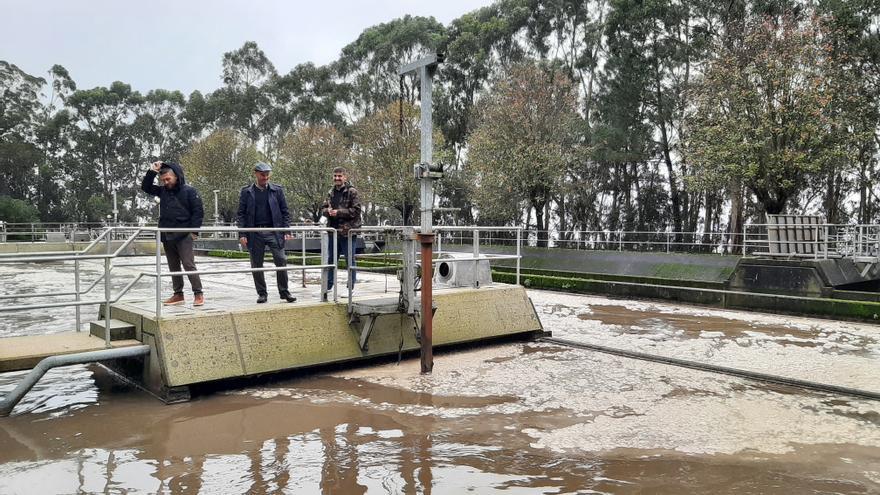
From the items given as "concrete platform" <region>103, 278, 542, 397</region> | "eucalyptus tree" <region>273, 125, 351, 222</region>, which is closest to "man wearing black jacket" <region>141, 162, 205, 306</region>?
"concrete platform" <region>103, 278, 542, 397</region>

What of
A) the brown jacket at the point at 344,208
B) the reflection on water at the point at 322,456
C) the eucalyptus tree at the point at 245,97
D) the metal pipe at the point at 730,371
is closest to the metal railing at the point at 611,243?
the metal pipe at the point at 730,371

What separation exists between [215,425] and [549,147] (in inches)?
939

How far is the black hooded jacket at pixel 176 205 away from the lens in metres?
7.30

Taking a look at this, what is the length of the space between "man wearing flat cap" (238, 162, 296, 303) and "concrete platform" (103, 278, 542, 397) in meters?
0.33

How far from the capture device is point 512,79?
30.4 metres

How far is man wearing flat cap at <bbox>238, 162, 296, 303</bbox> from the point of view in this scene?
7.74 metres

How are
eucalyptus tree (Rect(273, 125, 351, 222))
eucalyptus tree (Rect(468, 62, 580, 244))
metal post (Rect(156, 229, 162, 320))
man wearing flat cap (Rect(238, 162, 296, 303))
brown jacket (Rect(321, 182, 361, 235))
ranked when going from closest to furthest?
1. metal post (Rect(156, 229, 162, 320))
2. man wearing flat cap (Rect(238, 162, 296, 303))
3. brown jacket (Rect(321, 182, 361, 235))
4. eucalyptus tree (Rect(468, 62, 580, 244))
5. eucalyptus tree (Rect(273, 125, 351, 222))

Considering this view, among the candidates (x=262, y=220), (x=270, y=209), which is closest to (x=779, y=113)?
(x=270, y=209)

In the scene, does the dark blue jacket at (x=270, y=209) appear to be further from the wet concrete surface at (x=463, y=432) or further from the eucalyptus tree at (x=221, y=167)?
the eucalyptus tree at (x=221, y=167)

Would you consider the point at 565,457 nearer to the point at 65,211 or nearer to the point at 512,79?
the point at 512,79

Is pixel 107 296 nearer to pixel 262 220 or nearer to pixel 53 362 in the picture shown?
pixel 53 362

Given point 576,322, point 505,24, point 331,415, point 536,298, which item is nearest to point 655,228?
point 505,24

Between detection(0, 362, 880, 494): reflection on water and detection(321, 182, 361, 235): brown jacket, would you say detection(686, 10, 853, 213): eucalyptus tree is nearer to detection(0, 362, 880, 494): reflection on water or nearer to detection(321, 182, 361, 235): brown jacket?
detection(321, 182, 361, 235): brown jacket

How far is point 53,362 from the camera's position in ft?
19.8
